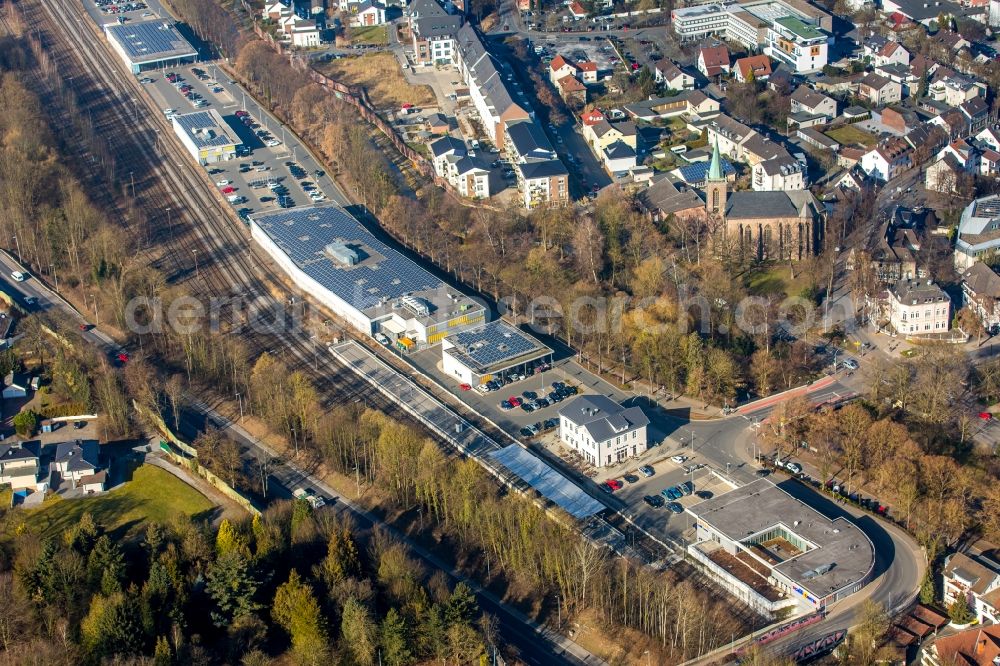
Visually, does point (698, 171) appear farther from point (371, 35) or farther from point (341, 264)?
point (371, 35)

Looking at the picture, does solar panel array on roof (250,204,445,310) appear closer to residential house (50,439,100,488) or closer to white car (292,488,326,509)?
white car (292,488,326,509)

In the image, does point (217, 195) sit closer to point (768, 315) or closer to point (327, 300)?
point (327, 300)

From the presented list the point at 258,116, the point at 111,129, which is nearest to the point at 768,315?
the point at 258,116

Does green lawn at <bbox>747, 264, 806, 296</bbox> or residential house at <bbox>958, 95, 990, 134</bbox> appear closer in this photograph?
green lawn at <bbox>747, 264, 806, 296</bbox>

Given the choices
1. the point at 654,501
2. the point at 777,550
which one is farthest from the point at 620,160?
the point at 777,550

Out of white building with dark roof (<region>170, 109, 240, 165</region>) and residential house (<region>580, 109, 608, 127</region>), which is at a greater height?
white building with dark roof (<region>170, 109, 240, 165</region>)

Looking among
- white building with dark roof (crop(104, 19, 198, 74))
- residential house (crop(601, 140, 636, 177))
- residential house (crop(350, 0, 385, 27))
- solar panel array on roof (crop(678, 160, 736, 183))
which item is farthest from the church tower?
white building with dark roof (crop(104, 19, 198, 74))

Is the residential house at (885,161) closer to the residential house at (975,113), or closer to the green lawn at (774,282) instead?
the residential house at (975,113)
